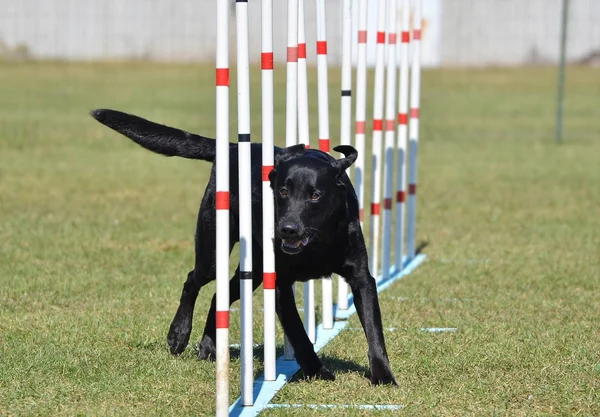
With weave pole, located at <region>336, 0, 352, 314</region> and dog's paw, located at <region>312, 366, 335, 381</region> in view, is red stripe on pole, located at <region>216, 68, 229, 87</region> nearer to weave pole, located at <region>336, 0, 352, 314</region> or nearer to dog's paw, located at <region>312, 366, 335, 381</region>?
dog's paw, located at <region>312, 366, 335, 381</region>

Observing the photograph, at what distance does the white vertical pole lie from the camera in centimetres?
498

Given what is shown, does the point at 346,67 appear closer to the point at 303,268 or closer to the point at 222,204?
the point at 303,268

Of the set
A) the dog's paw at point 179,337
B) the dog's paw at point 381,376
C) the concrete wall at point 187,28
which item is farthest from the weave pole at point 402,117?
the concrete wall at point 187,28

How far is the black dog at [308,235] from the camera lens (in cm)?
554

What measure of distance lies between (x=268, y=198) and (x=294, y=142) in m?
0.97

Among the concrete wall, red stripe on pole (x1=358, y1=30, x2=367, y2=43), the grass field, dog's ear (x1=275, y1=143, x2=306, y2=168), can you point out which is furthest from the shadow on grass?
the concrete wall

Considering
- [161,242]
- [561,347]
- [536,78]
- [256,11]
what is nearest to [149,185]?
[161,242]

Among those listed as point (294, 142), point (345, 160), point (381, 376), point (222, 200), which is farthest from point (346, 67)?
point (222, 200)

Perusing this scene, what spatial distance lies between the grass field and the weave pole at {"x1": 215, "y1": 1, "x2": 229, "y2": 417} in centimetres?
39

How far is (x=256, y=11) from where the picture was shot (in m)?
26.4

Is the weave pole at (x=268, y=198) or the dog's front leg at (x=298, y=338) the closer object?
the weave pole at (x=268, y=198)

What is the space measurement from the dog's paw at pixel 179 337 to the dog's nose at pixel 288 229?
1.36 meters

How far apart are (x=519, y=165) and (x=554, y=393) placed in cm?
1342

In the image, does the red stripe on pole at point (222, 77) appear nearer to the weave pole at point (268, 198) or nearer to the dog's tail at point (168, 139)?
the weave pole at point (268, 198)
